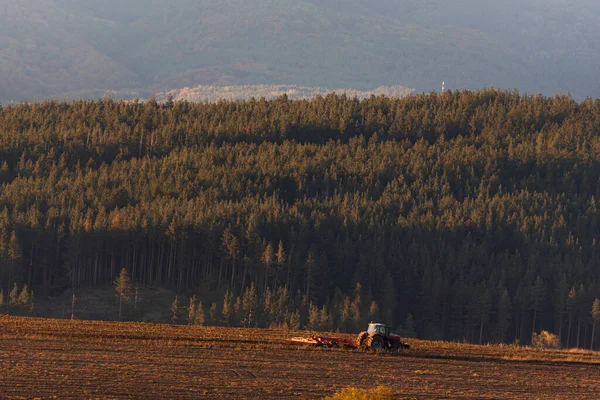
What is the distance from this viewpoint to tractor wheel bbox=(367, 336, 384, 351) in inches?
2913

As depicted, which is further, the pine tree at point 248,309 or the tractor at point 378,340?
the pine tree at point 248,309

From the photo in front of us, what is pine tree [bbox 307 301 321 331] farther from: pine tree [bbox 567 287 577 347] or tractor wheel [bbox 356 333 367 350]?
tractor wheel [bbox 356 333 367 350]

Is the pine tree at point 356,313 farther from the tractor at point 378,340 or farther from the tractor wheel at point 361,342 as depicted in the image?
the tractor wheel at point 361,342

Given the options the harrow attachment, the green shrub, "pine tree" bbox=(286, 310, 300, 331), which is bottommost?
the green shrub

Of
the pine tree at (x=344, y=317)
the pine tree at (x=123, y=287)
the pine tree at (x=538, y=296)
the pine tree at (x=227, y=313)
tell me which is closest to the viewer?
the pine tree at (x=227, y=313)

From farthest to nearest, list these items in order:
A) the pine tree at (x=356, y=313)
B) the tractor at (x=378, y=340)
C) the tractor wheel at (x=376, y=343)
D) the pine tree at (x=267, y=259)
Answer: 1. the pine tree at (x=267, y=259)
2. the pine tree at (x=356, y=313)
3. the tractor at (x=378, y=340)
4. the tractor wheel at (x=376, y=343)

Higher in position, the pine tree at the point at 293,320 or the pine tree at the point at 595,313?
the pine tree at the point at 595,313

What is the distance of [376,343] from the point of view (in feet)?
244

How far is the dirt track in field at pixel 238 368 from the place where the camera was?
182 ft

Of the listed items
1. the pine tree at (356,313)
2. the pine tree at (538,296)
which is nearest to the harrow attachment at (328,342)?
the pine tree at (356,313)

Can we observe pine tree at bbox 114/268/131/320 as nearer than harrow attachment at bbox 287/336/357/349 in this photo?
No

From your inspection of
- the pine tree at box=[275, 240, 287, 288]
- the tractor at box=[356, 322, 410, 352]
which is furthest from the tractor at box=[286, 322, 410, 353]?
the pine tree at box=[275, 240, 287, 288]

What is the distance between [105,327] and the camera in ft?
270

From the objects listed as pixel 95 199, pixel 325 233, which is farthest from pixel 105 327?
pixel 95 199
